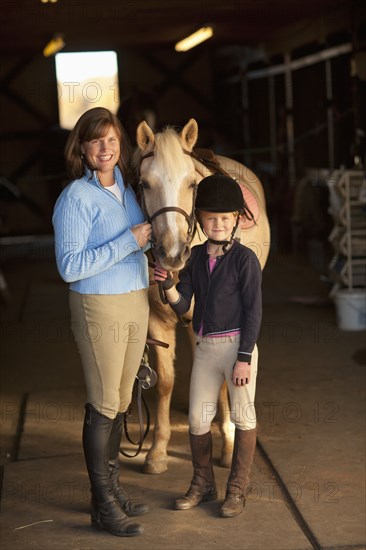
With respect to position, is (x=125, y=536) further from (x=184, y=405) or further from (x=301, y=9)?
(x=301, y=9)

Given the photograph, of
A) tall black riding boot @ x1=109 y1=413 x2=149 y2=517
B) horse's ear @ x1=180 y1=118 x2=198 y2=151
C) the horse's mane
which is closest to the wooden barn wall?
horse's ear @ x1=180 y1=118 x2=198 y2=151

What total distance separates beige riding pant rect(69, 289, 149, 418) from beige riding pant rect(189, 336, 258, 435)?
0.92 feet

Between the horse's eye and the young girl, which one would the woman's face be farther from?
the young girl

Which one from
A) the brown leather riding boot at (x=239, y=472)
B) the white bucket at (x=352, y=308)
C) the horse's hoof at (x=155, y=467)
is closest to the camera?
the brown leather riding boot at (x=239, y=472)

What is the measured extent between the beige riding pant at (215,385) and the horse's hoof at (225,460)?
23.0 inches

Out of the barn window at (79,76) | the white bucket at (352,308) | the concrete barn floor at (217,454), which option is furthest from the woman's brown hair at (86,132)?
the barn window at (79,76)

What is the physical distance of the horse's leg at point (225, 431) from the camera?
13.3 feet

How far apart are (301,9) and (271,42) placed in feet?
12.0

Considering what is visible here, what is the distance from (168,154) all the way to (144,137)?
0.18 meters

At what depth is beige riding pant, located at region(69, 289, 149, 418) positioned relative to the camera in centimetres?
320

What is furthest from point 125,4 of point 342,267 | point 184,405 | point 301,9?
point 184,405

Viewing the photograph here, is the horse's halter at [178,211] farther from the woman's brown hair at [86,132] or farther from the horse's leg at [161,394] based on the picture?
the horse's leg at [161,394]

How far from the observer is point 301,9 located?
8.59 metres

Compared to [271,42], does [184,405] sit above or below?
below
